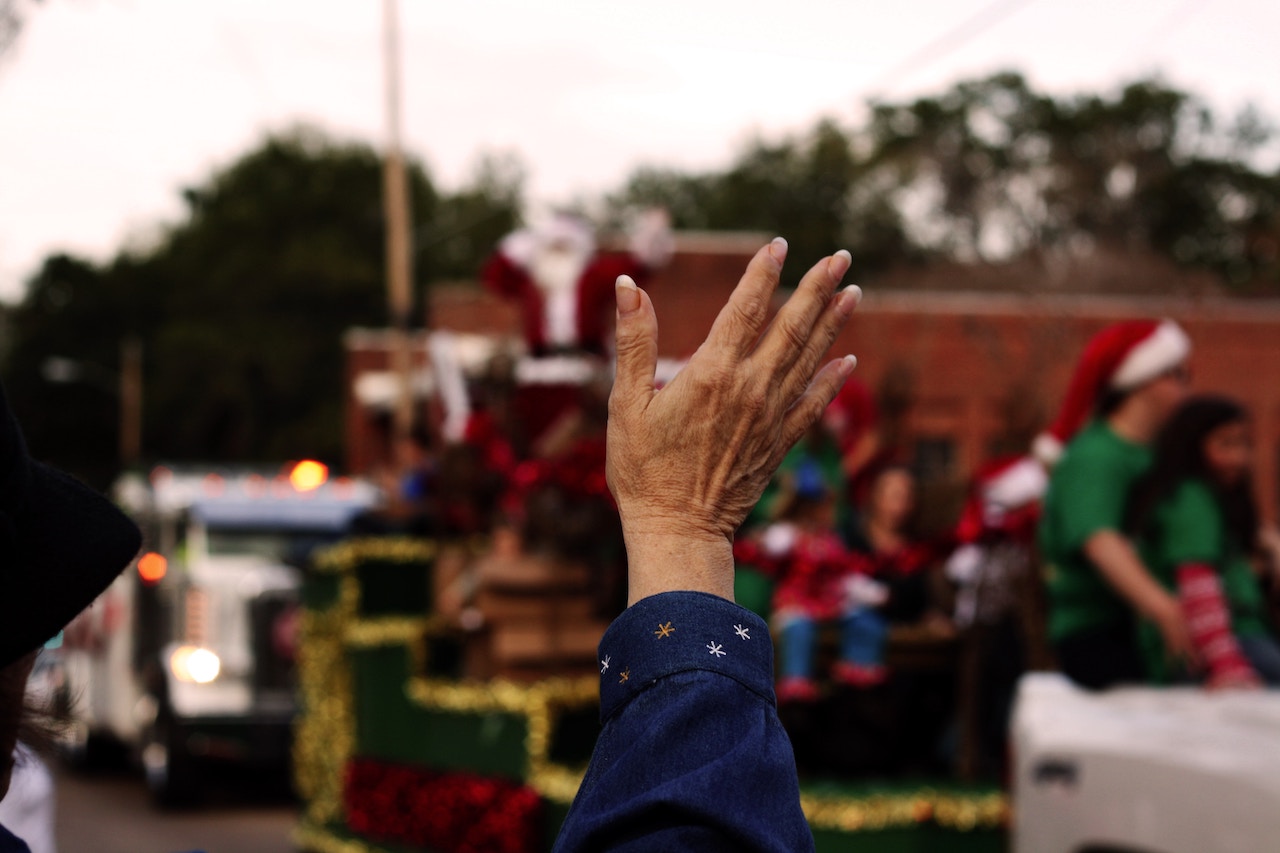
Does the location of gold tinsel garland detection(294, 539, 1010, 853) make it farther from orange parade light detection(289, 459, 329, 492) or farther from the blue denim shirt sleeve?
orange parade light detection(289, 459, 329, 492)

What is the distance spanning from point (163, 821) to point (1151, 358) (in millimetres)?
9874

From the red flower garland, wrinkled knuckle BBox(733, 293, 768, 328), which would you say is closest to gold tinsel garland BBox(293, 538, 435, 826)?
the red flower garland

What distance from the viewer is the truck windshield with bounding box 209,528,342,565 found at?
1339 centimetres

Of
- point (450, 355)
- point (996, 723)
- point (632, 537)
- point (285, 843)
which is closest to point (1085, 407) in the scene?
point (996, 723)

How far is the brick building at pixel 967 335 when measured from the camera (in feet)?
62.5

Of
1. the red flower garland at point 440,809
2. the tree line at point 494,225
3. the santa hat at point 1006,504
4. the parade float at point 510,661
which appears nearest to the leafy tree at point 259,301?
the tree line at point 494,225

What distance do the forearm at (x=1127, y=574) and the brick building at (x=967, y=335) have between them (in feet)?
A: 37.8

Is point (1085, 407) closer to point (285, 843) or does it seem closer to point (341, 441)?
point (285, 843)

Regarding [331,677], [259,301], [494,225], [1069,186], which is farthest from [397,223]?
[494,225]

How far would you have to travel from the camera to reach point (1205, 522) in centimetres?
434

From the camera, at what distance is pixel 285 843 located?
11352 millimetres

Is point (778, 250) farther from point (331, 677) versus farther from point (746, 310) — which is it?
point (331, 677)

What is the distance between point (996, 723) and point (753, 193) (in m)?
34.1

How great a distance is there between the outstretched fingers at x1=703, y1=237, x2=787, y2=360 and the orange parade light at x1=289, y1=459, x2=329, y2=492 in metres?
12.9
